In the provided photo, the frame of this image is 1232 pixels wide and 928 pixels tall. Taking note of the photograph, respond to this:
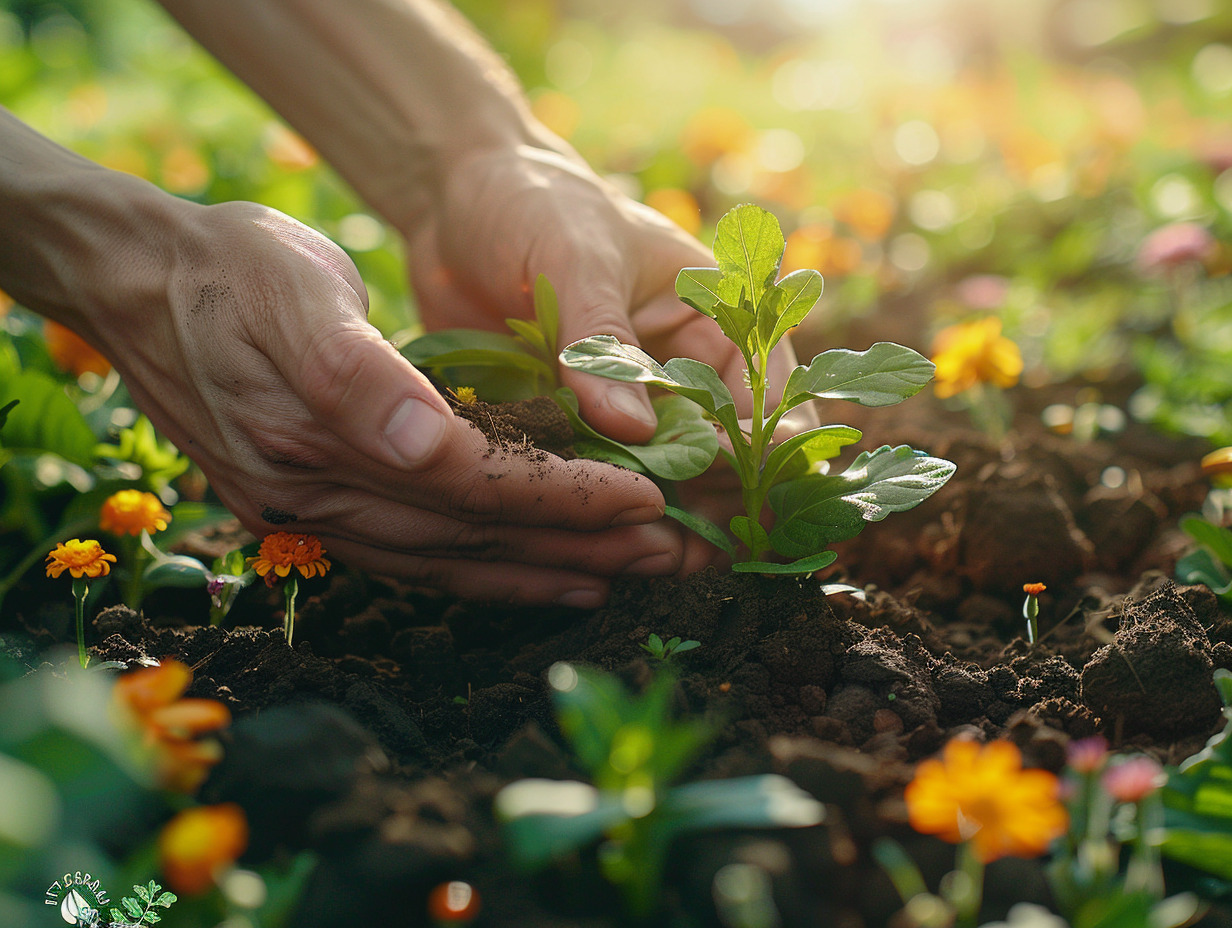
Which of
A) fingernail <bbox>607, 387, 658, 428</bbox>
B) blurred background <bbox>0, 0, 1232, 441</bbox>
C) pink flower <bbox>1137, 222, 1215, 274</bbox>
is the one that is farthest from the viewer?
blurred background <bbox>0, 0, 1232, 441</bbox>

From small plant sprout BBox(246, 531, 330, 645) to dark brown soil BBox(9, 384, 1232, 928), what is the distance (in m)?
0.08

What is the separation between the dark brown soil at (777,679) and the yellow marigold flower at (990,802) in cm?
11

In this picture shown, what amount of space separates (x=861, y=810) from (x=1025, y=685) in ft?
1.66

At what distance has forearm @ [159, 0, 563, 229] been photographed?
221cm

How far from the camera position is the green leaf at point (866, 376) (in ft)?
3.96

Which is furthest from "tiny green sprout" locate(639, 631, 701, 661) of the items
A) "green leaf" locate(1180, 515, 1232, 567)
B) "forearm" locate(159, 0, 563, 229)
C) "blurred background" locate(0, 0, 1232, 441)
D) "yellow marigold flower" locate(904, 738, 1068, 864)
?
"blurred background" locate(0, 0, 1232, 441)

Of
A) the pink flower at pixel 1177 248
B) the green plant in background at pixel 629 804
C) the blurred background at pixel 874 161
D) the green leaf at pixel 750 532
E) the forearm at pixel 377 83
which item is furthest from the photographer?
the blurred background at pixel 874 161

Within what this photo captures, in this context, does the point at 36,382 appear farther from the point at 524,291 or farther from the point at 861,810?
the point at 861,810

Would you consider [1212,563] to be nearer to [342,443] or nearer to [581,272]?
[581,272]

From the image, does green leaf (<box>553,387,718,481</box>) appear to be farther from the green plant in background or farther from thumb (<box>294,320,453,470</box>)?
the green plant in background

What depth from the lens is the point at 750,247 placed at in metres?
1.26

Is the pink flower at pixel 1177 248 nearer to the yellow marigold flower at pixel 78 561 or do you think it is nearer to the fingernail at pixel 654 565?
the fingernail at pixel 654 565

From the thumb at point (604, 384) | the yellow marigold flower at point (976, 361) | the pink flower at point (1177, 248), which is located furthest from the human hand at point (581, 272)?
the pink flower at point (1177, 248)

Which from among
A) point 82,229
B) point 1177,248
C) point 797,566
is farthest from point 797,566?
point 1177,248
